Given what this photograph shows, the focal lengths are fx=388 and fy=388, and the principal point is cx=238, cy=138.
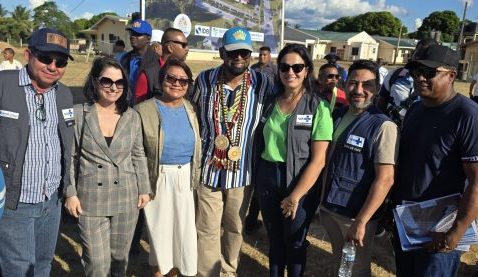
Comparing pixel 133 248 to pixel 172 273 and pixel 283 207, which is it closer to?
pixel 172 273

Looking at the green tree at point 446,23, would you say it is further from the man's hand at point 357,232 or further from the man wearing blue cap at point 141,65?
the man's hand at point 357,232

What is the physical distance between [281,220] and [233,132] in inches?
33.1

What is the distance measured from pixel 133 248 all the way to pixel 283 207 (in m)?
2.11

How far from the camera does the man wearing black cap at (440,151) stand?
2213 mm

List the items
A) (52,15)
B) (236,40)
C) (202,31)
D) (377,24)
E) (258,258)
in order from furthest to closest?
(377,24) → (52,15) → (202,31) → (258,258) → (236,40)

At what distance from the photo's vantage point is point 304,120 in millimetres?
2936

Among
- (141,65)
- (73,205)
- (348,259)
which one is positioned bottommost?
(348,259)

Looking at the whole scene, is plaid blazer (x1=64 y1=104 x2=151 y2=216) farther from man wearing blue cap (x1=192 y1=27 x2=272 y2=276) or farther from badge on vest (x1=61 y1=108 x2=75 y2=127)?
man wearing blue cap (x1=192 y1=27 x2=272 y2=276)

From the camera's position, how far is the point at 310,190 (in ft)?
10.1

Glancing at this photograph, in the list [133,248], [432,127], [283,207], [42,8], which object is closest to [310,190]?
[283,207]

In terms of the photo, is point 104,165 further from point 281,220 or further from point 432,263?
point 432,263

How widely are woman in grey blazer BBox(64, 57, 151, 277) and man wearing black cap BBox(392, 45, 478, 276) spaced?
6.42 feet

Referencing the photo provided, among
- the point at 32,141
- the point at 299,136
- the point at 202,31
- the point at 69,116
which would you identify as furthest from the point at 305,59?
the point at 202,31

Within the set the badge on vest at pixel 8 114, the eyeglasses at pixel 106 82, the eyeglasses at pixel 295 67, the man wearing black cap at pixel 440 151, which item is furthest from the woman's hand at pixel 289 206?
the badge on vest at pixel 8 114
